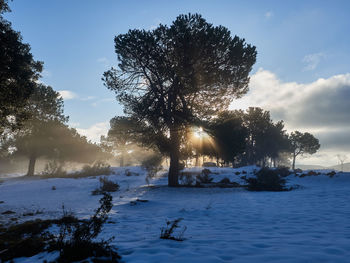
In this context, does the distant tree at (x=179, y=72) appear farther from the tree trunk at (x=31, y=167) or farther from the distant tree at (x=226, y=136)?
the tree trunk at (x=31, y=167)

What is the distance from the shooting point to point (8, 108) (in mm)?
9984

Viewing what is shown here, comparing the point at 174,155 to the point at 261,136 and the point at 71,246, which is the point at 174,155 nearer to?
the point at 71,246

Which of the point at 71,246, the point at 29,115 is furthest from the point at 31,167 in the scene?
the point at 71,246

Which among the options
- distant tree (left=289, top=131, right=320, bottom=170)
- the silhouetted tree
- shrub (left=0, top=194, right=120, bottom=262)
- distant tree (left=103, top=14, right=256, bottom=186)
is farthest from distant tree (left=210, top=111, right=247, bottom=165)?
distant tree (left=289, top=131, right=320, bottom=170)

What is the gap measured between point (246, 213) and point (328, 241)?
337 centimetres

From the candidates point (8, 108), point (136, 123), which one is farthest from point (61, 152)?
point (8, 108)

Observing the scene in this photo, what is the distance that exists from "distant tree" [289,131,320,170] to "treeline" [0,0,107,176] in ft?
177

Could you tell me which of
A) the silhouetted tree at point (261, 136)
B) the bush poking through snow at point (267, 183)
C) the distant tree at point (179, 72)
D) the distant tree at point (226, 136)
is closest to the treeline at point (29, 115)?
the distant tree at point (179, 72)

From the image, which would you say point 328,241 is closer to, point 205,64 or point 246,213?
point 246,213

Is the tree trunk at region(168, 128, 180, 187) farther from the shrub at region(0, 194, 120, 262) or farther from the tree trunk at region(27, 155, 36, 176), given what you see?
the tree trunk at region(27, 155, 36, 176)

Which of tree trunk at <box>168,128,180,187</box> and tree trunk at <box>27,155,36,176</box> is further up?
tree trunk at <box>168,128,180,187</box>

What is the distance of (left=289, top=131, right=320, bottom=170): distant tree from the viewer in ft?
204

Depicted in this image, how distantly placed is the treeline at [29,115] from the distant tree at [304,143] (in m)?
54.0

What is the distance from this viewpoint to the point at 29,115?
10.9 metres
